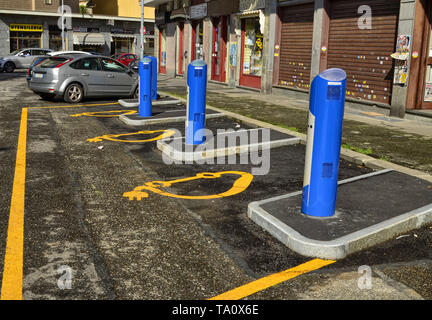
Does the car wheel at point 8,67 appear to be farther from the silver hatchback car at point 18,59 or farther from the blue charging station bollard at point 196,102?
the blue charging station bollard at point 196,102

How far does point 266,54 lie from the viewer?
1855 cm

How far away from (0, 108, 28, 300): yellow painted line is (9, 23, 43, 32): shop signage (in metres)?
44.7

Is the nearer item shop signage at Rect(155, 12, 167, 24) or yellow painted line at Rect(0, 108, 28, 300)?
yellow painted line at Rect(0, 108, 28, 300)

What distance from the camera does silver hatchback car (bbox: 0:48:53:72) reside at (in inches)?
1297

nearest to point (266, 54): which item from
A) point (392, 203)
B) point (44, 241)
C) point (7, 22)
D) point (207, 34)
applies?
point (207, 34)

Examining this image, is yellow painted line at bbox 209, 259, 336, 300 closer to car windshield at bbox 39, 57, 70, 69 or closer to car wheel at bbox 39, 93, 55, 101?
car windshield at bbox 39, 57, 70, 69

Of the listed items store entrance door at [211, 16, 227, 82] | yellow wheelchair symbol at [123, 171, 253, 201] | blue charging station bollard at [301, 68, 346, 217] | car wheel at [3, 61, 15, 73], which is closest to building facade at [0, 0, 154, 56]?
car wheel at [3, 61, 15, 73]

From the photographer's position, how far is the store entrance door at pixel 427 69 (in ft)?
38.3

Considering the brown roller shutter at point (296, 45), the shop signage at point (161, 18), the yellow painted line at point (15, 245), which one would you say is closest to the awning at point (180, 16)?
the shop signage at point (161, 18)

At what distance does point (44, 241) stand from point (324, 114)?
109 inches

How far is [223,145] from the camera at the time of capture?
26.3 ft

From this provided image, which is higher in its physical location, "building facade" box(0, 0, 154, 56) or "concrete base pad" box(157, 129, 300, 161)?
"building facade" box(0, 0, 154, 56)

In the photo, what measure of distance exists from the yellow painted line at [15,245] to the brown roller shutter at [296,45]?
39.2 ft

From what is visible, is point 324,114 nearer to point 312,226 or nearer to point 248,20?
point 312,226
